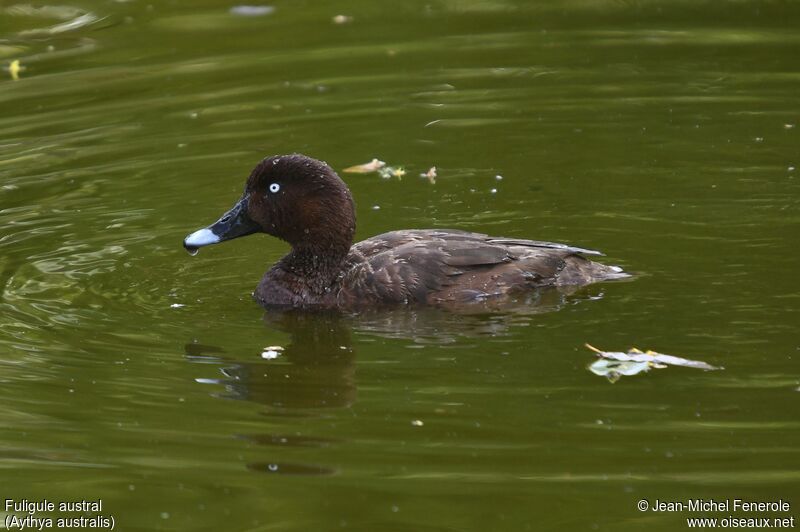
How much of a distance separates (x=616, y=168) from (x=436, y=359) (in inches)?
181

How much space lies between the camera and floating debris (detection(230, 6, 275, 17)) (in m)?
17.7

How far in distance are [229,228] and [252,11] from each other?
26.0 ft

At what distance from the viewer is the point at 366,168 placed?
13016mm

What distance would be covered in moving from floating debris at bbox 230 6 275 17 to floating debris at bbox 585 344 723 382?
10.4m

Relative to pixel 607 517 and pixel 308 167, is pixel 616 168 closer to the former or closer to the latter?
pixel 308 167

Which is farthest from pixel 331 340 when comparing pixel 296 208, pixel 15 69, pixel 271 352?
pixel 15 69

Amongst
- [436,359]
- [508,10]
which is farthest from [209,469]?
[508,10]

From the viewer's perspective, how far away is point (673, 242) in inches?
426

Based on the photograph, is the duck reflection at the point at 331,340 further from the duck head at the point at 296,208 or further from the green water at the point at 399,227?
the duck head at the point at 296,208

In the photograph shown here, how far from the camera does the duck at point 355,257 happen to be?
987 cm

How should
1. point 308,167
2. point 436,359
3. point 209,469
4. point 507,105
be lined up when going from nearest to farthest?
point 209,469 < point 436,359 < point 308,167 < point 507,105

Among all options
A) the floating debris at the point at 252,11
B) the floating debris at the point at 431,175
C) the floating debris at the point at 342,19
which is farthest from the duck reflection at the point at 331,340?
the floating debris at the point at 252,11

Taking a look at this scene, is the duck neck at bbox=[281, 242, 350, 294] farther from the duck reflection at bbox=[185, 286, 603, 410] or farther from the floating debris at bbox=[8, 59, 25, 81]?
the floating debris at bbox=[8, 59, 25, 81]

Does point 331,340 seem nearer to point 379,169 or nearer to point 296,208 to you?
point 296,208
